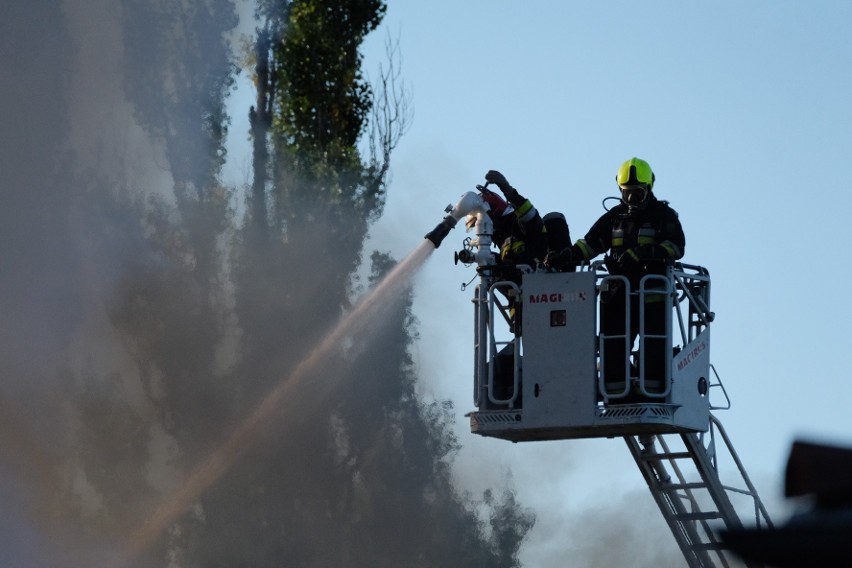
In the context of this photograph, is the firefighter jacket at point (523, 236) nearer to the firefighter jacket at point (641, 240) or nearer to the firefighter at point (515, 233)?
the firefighter at point (515, 233)

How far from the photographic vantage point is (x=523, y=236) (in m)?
13.6

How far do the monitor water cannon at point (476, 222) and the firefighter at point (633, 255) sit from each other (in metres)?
0.55

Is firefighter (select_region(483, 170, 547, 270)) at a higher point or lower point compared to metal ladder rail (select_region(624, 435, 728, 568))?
higher

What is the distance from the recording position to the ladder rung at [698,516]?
1297cm

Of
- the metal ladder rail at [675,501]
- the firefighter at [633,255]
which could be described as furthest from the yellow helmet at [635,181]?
the metal ladder rail at [675,501]

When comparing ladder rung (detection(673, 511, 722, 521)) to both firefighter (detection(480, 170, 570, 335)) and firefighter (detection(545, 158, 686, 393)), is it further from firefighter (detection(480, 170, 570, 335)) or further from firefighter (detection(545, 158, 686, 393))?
firefighter (detection(480, 170, 570, 335))

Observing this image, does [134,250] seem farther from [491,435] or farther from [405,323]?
[491,435]

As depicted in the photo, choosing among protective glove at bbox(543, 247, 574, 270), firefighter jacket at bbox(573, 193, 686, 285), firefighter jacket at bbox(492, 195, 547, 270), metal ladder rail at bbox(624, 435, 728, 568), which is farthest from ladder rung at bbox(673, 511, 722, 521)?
firefighter jacket at bbox(492, 195, 547, 270)

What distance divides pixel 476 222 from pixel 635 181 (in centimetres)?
138

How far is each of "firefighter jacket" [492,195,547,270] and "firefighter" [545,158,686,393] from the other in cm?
28

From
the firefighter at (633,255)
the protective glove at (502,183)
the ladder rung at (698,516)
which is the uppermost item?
the protective glove at (502,183)

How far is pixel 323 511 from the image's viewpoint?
3809 cm

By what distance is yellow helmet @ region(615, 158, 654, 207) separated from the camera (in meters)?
13.1

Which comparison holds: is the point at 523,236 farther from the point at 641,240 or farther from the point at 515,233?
the point at 641,240
